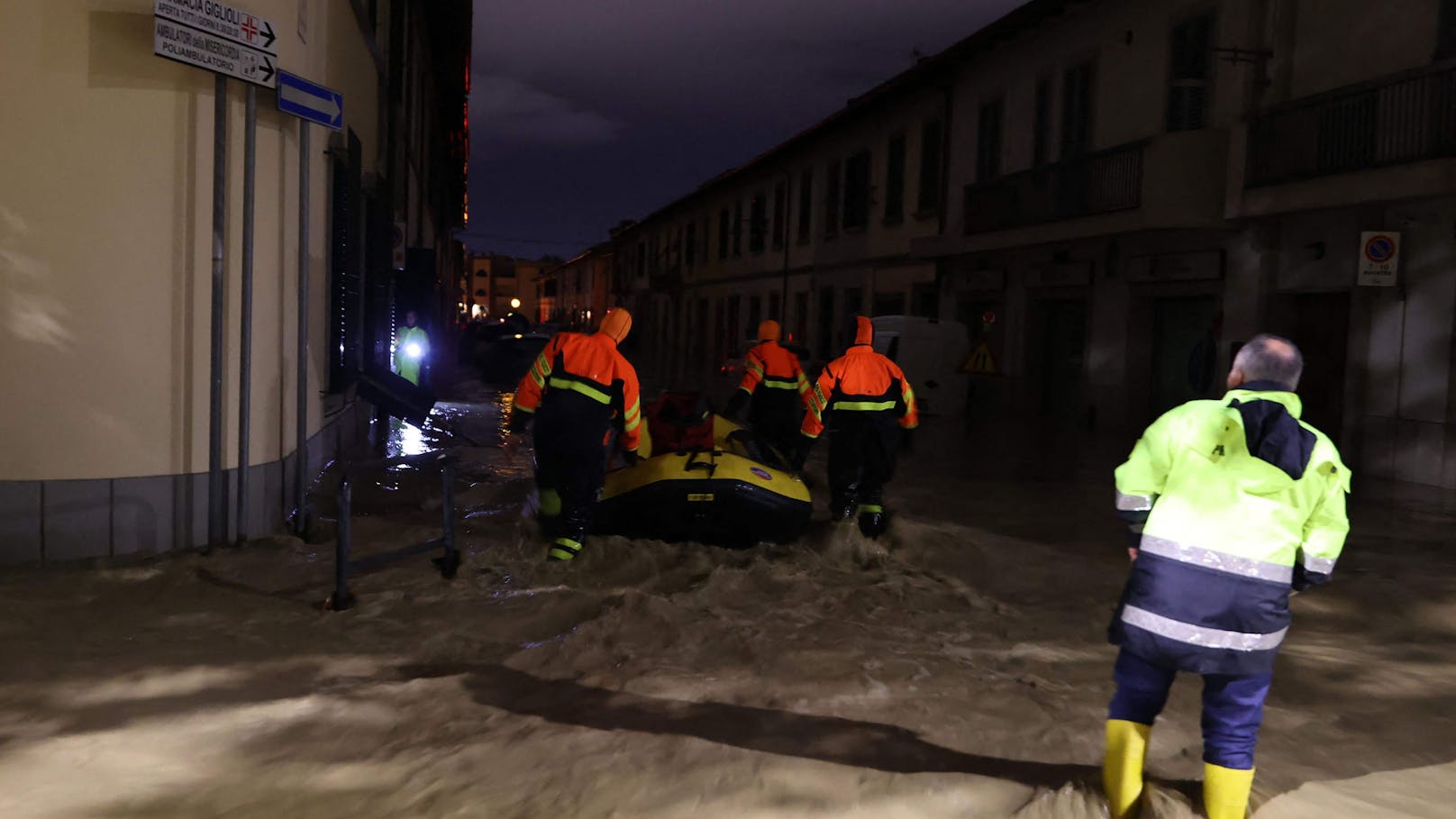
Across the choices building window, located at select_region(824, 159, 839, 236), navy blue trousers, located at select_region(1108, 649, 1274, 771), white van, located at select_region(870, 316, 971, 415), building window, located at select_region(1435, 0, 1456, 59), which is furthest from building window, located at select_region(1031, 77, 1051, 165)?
navy blue trousers, located at select_region(1108, 649, 1274, 771)

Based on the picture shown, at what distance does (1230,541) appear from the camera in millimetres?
3316

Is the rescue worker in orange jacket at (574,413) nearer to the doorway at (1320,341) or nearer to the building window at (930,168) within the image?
the doorway at (1320,341)

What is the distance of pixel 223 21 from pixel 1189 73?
48.5 ft

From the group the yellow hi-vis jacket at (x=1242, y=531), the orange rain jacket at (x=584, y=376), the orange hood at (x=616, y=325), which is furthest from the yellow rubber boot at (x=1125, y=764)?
the orange hood at (x=616, y=325)

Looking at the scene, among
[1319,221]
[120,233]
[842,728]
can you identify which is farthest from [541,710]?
[1319,221]

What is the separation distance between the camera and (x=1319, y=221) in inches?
587

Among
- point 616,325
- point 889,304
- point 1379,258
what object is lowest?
Result: point 616,325

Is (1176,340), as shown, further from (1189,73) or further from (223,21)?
(223,21)

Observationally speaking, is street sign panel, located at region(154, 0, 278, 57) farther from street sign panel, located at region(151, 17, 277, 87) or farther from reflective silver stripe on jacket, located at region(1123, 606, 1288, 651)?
reflective silver stripe on jacket, located at region(1123, 606, 1288, 651)

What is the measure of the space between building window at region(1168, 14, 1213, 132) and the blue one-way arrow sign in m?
13.3

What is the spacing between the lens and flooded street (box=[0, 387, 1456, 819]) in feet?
12.5

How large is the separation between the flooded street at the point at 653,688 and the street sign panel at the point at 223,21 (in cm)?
293

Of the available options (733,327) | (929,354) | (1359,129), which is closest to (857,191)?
(929,354)

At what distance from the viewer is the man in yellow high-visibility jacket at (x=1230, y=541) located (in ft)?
10.8
